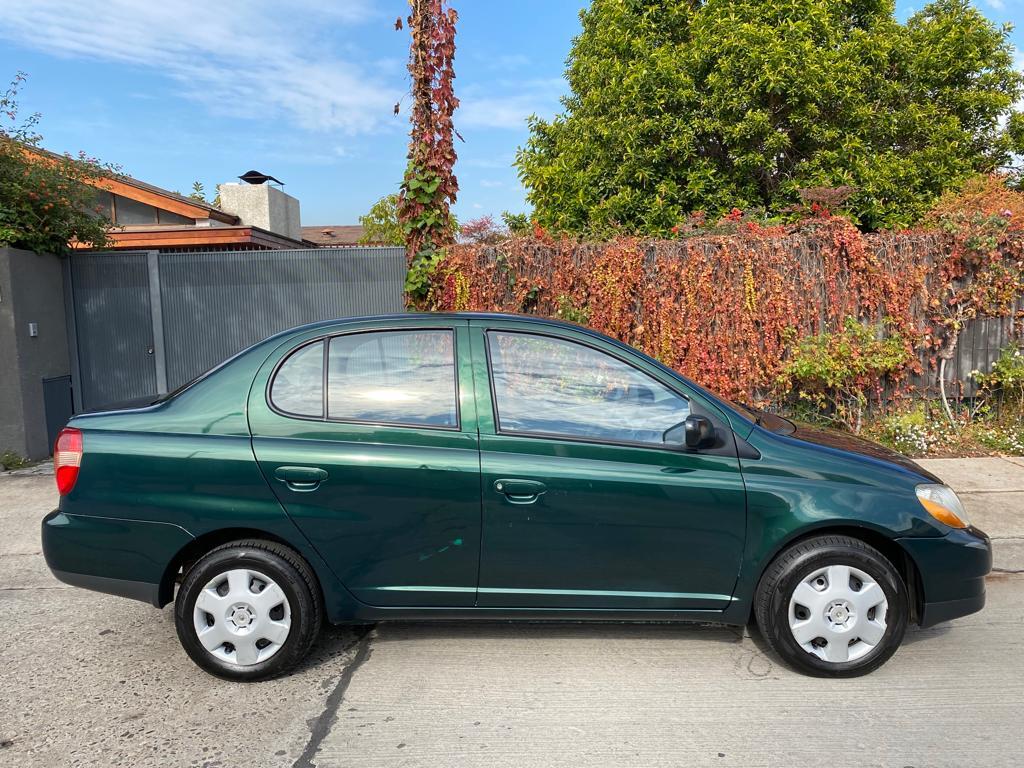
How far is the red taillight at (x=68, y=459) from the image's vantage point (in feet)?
10.6

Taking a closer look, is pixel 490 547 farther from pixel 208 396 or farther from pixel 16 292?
pixel 16 292

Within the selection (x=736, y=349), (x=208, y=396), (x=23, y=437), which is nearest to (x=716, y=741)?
(x=208, y=396)

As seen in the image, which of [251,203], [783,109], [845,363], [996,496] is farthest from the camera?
[251,203]

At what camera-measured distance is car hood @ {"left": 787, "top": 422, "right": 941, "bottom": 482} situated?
3396 millimetres

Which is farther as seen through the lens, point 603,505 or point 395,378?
point 395,378

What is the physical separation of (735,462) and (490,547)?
45.6 inches

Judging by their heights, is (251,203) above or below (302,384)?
above

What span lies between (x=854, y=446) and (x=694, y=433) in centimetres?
98

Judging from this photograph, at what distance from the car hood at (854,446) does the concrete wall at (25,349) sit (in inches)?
294

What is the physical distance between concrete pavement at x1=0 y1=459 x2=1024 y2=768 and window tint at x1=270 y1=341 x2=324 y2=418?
4.12ft

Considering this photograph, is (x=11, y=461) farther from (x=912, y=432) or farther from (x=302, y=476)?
(x=912, y=432)

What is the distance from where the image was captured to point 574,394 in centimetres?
336

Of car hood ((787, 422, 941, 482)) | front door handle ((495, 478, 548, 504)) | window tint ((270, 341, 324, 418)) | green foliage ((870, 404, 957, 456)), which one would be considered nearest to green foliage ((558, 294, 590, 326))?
green foliage ((870, 404, 957, 456))

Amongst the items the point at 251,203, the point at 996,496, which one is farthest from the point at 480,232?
the point at 251,203
